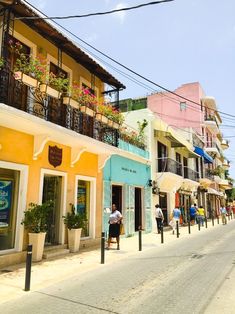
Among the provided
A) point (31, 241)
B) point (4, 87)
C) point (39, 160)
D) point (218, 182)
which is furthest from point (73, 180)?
point (218, 182)

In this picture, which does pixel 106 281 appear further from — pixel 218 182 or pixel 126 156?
pixel 218 182

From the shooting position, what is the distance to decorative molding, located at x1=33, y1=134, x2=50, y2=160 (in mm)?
9633

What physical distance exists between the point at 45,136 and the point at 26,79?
1920 millimetres

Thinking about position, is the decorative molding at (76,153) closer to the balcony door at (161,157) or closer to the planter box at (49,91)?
the planter box at (49,91)

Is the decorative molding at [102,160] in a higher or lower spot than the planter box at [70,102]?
lower

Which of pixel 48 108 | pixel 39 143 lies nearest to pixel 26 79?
pixel 48 108

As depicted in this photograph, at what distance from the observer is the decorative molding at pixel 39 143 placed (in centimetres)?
963

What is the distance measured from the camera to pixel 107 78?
13828mm

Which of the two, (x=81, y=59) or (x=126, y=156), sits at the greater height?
(x=81, y=59)

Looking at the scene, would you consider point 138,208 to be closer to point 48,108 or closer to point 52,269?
point 48,108

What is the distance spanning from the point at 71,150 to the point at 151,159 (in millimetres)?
8646

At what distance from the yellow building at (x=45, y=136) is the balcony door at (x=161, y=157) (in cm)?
778

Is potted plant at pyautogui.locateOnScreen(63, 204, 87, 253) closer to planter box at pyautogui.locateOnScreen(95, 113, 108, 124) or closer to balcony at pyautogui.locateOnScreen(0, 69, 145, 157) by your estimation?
balcony at pyautogui.locateOnScreen(0, 69, 145, 157)

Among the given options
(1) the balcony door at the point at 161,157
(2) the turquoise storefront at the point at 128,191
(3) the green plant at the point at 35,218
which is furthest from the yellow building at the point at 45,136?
(1) the balcony door at the point at 161,157
